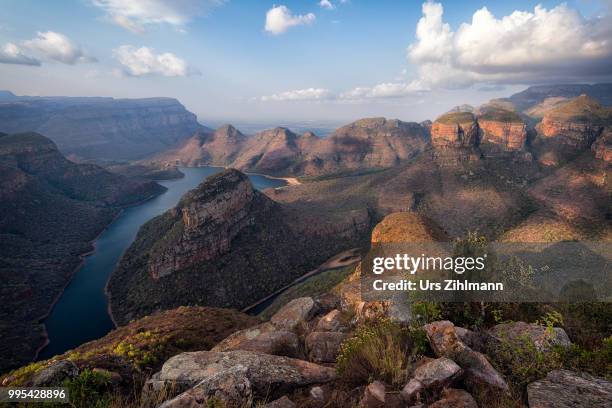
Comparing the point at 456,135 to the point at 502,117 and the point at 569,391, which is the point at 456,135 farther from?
the point at 569,391

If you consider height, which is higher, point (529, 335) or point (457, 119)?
point (457, 119)

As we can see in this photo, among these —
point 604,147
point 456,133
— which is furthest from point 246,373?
point 604,147

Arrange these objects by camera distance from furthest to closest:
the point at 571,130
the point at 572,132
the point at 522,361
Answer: the point at 571,130, the point at 572,132, the point at 522,361

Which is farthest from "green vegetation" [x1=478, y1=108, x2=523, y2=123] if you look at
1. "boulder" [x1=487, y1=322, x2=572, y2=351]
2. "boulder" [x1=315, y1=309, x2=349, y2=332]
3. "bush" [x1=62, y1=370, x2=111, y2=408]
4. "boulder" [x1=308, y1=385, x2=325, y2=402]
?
"bush" [x1=62, y1=370, x2=111, y2=408]

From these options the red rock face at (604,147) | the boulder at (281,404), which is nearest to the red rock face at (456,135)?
the red rock face at (604,147)

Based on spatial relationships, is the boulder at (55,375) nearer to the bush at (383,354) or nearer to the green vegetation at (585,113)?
the bush at (383,354)

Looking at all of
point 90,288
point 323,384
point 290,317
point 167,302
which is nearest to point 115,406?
point 323,384

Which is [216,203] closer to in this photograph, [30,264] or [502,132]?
[30,264]
